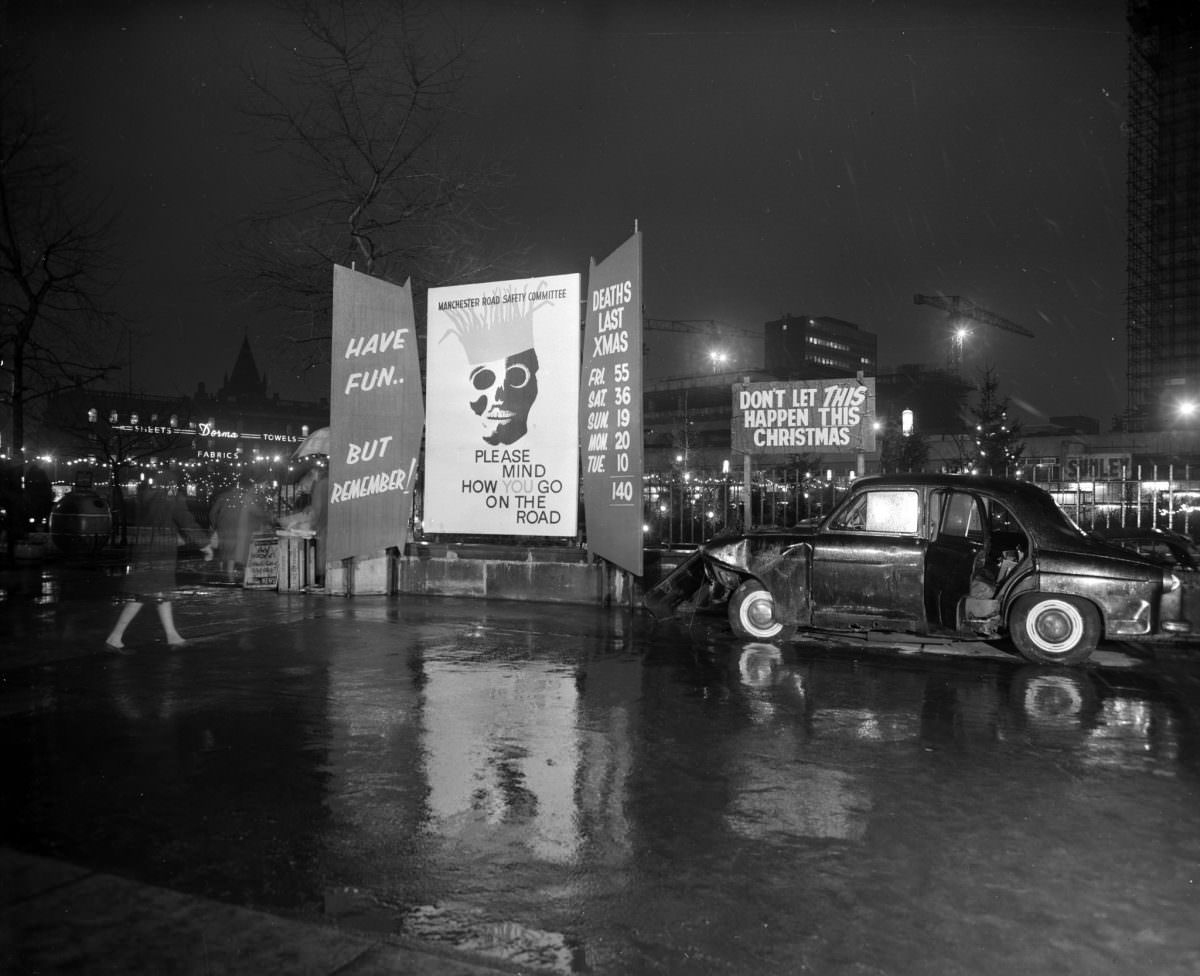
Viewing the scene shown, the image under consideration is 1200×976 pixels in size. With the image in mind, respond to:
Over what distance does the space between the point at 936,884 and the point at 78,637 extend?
957 centimetres

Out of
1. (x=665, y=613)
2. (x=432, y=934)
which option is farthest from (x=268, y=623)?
(x=432, y=934)

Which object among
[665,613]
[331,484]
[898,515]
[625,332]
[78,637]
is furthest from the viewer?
[331,484]

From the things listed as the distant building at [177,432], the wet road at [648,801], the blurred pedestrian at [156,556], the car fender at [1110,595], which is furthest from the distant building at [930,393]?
the wet road at [648,801]

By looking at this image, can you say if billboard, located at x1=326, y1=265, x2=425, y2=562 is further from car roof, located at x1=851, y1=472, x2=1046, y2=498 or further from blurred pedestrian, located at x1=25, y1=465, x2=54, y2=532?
blurred pedestrian, located at x1=25, y1=465, x2=54, y2=532

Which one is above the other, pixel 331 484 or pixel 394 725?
pixel 331 484

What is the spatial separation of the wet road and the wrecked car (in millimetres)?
454

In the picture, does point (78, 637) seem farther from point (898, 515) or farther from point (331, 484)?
point (898, 515)

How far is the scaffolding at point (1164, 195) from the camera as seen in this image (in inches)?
3789

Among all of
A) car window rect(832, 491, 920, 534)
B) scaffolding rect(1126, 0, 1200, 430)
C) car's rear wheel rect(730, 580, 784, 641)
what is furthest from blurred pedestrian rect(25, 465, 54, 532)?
scaffolding rect(1126, 0, 1200, 430)

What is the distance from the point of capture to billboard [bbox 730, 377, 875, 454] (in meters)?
13.2

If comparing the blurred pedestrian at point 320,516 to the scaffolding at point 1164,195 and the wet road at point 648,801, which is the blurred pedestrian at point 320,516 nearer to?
the wet road at point 648,801

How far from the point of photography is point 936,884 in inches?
159

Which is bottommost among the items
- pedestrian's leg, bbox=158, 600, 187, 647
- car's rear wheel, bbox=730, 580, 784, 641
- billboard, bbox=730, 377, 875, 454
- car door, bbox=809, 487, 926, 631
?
pedestrian's leg, bbox=158, 600, 187, 647

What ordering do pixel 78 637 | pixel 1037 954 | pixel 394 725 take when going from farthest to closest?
pixel 78 637
pixel 394 725
pixel 1037 954
